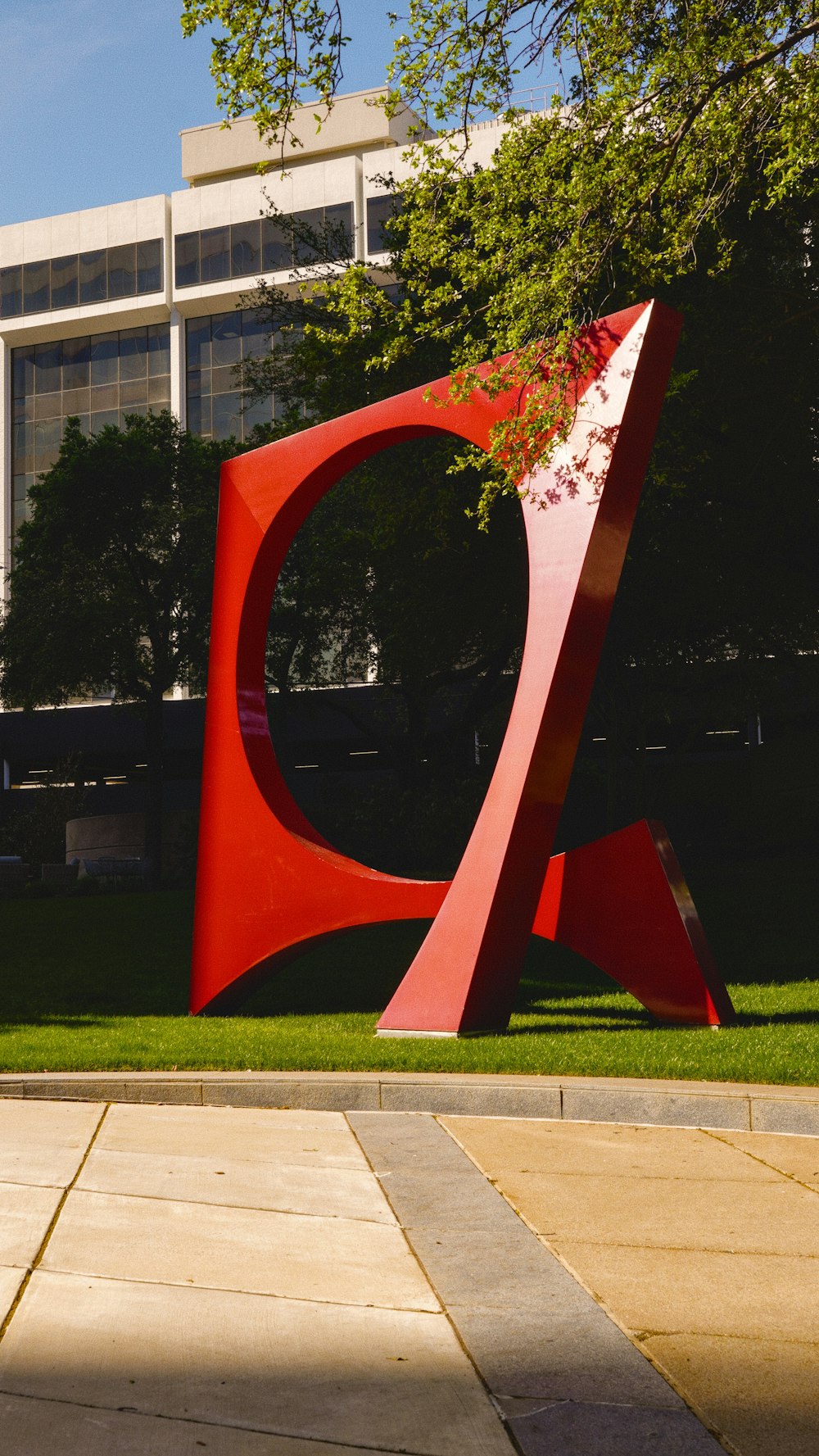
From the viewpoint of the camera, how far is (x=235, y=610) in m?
11.4

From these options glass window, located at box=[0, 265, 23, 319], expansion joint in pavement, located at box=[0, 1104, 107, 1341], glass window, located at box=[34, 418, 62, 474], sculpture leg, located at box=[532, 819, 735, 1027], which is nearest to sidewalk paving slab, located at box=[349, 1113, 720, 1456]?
expansion joint in pavement, located at box=[0, 1104, 107, 1341]

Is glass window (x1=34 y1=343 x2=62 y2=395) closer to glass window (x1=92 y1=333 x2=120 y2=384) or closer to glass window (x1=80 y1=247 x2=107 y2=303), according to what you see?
glass window (x1=92 y1=333 x2=120 y2=384)

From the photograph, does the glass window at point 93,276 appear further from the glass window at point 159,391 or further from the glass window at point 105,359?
the glass window at point 159,391

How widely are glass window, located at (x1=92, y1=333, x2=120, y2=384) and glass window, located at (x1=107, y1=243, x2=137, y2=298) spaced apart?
1.95 meters

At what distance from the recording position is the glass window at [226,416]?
176ft

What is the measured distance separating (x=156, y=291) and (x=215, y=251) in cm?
304

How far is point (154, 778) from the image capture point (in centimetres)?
2967

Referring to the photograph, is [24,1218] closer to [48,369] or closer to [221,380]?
[221,380]

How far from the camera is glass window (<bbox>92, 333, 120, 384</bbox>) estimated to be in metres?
56.7

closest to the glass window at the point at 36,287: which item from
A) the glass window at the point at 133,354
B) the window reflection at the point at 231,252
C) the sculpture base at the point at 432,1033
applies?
the glass window at the point at 133,354

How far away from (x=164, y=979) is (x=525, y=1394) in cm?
1215

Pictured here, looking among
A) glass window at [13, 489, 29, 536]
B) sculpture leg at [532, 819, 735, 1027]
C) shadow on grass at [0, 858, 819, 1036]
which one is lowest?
shadow on grass at [0, 858, 819, 1036]

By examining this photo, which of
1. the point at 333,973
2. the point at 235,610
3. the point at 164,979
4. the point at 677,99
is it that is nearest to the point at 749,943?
the point at 333,973

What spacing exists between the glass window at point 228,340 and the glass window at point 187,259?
2088 mm
